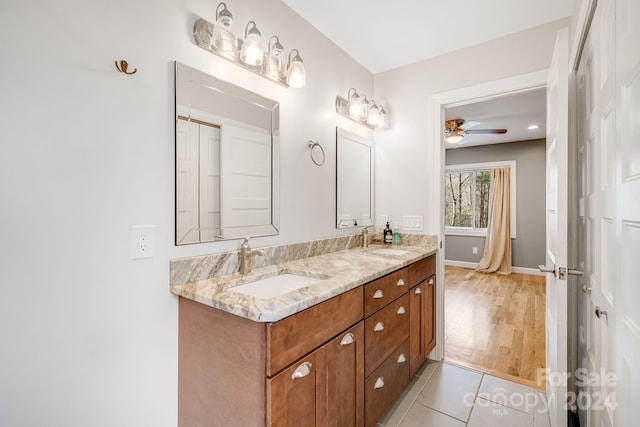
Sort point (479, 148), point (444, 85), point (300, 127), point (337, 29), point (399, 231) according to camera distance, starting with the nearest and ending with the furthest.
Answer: point (300, 127)
point (337, 29)
point (444, 85)
point (399, 231)
point (479, 148)

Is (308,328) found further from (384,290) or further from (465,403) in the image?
(465,403)

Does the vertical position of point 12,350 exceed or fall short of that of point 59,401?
it exceeds it

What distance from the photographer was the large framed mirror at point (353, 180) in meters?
2.25

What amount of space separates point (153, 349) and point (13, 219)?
64cm

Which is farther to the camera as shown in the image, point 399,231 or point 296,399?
point 399,231

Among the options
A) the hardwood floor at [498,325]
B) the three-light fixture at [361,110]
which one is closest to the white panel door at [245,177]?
the three-light fixture at [361,110]

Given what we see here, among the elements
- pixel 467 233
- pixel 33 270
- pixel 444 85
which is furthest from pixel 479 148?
pixel 33 270

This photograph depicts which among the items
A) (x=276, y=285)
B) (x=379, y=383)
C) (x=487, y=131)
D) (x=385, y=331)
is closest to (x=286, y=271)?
(x=276, y=285)

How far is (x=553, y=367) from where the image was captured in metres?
1.55

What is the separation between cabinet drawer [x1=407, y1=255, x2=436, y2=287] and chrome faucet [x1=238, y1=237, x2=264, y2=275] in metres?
1.00

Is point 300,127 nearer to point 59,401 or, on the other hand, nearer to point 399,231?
point 399,231

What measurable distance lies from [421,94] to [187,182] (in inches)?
79.2

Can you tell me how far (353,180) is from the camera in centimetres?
240

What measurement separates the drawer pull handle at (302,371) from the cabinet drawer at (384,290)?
430 mm
